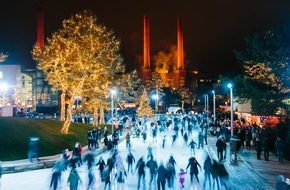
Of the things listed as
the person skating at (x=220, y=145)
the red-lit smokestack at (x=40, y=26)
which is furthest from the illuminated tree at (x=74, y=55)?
the red-lit smokestack at (x=40, y=26)

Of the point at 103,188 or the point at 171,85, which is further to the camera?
the point at 171,85

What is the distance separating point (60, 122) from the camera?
41.0m

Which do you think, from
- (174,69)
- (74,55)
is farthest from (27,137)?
(174,69)

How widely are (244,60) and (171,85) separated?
102 metres

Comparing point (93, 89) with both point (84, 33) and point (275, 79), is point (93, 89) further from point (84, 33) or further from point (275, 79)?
point (275, 79)

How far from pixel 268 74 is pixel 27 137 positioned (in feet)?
69.4

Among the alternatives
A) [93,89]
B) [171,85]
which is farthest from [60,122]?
[171,85]

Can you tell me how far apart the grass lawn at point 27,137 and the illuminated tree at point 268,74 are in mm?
15549

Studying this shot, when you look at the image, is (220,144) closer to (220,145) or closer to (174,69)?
(220,145)

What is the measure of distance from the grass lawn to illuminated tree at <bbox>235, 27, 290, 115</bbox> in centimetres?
1555

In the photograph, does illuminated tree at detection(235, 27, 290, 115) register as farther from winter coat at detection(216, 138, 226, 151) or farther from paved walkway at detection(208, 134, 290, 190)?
winter coat at detection(216, 138, 226, 151)

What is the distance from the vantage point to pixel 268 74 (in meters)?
36.5

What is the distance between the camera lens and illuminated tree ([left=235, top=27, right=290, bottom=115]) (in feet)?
116

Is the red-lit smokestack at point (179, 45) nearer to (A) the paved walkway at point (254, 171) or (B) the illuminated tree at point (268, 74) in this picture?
(B) the illuminated tree at point (268, 74)
